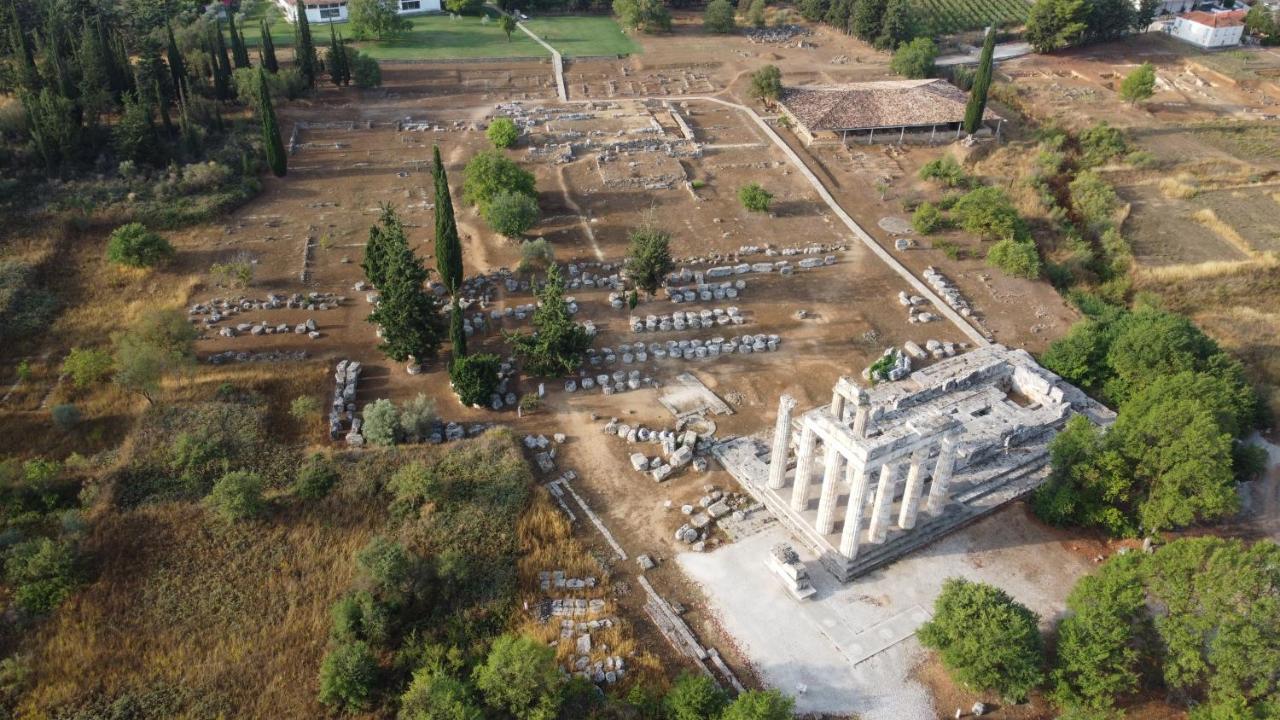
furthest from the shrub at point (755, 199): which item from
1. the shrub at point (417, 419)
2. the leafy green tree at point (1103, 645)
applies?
the leafy green tree at point (1103, 645)

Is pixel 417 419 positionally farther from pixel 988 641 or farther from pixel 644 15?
pixel 644 15

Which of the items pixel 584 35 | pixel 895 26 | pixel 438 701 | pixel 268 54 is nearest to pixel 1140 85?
pixel 895 26

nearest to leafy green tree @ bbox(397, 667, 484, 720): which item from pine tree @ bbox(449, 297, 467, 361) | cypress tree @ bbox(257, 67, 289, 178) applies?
pine tree @ bbox(449, 297, 467, 361)

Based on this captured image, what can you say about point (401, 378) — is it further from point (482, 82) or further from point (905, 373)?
point (482, 82)

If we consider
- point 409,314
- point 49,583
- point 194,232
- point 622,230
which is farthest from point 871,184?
point 49,583

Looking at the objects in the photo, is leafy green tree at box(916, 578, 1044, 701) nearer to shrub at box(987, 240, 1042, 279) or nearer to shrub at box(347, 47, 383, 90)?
shrub at box(987, 240, 1042, 279)

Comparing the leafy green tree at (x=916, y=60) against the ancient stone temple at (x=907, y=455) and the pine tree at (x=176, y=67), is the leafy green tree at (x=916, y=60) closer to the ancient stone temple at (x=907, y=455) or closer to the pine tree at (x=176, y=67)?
the ancient stone temple at (x=907, y=455)
